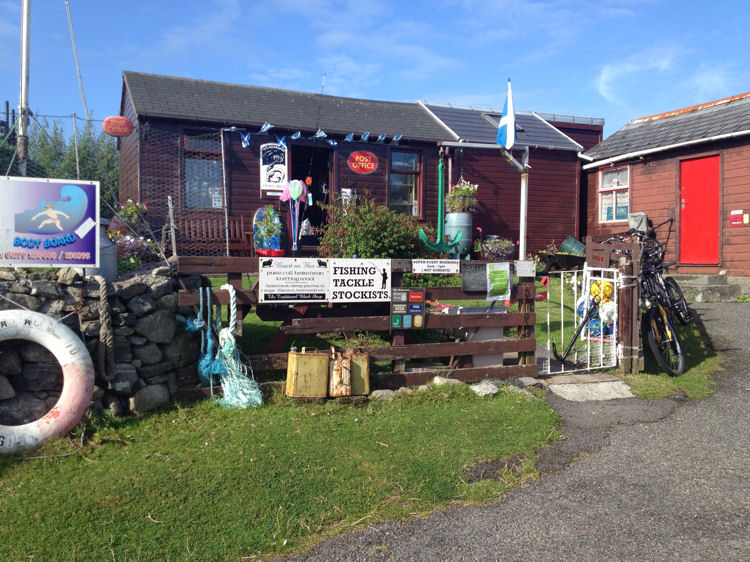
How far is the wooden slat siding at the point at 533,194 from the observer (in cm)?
1570

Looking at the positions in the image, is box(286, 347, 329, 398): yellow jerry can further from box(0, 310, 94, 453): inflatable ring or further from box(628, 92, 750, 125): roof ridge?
box(628, 92, 750, 125): roof ridge

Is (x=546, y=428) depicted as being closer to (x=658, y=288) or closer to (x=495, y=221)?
(x=658, y=288)

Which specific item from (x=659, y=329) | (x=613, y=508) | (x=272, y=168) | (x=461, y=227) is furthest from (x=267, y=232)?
(x=613, y=508)

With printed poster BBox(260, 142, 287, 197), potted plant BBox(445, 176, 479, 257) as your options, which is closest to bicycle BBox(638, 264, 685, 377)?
potted plant BBox(445, 176, 479, 257)

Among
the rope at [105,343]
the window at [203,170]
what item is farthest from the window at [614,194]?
the rope at [105,343]

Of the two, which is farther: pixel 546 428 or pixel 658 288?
pixel 658 288

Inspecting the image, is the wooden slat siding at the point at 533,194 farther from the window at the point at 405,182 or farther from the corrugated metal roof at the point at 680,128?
the window at the point at 405,182

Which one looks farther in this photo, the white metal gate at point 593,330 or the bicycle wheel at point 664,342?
the white metal gate at point 593,330

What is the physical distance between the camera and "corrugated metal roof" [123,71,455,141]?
12984 mm

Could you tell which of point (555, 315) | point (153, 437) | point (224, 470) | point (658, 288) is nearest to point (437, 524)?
point (224, 470)

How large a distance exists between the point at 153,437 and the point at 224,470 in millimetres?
882

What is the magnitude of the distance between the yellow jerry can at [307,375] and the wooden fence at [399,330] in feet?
0.99

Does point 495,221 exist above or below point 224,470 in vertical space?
above

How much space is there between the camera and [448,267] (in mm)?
6164
